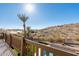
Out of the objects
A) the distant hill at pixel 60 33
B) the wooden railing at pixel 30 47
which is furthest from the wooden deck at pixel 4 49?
the distant hill at pixel 60 33

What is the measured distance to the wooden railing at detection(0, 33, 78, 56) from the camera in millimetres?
2187

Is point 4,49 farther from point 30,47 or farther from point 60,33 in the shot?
point 60,33

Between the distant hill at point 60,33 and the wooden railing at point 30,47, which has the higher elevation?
the distant hill at point 60,33

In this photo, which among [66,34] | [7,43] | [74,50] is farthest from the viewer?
[7,43]

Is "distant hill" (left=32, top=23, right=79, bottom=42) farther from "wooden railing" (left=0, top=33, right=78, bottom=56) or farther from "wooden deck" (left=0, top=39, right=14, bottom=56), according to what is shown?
"wooden deck" (left=0, top=39, right=14, bottom=56)

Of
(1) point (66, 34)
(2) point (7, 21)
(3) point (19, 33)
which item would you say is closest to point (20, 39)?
(3) point (19, 33)

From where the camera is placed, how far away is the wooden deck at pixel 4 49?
232 cm

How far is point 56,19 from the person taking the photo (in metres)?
2.32

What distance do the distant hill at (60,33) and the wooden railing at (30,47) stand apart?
10 centimetres

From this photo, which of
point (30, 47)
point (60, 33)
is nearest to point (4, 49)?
point (30, 47)

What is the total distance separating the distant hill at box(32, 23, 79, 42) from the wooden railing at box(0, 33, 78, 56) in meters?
0.10

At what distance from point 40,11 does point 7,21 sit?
43cm

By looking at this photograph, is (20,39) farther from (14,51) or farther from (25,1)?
(25,1)

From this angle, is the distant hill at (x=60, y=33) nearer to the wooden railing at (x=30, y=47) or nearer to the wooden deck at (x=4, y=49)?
the wooden railing at (x=30, y=47)
